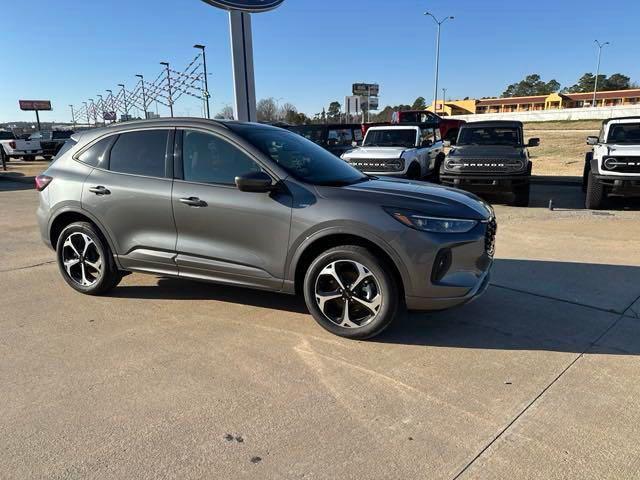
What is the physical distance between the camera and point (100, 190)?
182 inches

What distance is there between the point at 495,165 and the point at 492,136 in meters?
1.57

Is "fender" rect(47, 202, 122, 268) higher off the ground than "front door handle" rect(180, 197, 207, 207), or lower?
lower

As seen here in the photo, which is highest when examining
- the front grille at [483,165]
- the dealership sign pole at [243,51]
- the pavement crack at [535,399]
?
the dealership sign pole at [243,51]

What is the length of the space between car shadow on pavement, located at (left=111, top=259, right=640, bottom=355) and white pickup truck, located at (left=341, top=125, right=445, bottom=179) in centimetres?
595

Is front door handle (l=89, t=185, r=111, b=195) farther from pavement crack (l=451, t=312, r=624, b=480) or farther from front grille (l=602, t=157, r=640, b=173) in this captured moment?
front grille (l=602, t=157, r=640, b=173)

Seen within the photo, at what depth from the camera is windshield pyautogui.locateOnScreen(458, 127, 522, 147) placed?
11195 mm

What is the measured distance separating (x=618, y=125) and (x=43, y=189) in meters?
10.5

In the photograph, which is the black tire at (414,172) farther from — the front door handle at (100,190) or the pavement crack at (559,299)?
the front door handle at (100,190)

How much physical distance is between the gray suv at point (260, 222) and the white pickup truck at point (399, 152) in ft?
22.3

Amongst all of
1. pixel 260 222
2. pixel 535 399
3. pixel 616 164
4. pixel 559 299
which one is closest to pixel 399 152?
pixel 616 164

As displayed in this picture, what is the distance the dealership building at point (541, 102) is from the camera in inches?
3250

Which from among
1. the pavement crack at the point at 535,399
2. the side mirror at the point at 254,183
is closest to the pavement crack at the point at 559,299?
the pavement crack at the point at 535,399

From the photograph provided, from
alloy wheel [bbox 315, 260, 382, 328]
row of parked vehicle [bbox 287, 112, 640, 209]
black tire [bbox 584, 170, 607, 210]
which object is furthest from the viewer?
black tire [bbox 584, 170, 607, 210]

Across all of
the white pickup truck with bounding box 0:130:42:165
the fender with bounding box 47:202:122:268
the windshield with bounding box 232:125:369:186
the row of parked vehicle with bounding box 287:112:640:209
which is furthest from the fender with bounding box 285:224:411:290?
the white pickup truck with bounding box 0:130:42:165
